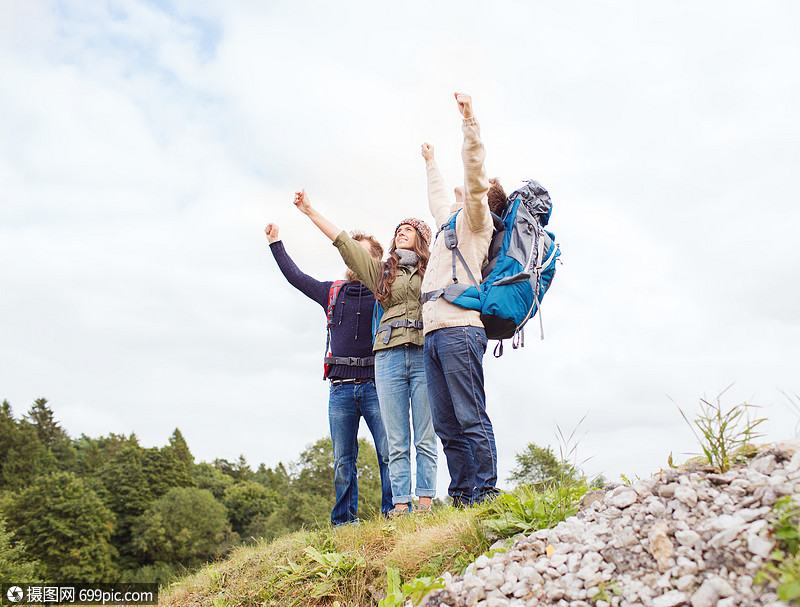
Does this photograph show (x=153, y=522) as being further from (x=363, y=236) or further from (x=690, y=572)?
(x=690, y=572)

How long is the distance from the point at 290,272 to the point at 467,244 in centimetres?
256

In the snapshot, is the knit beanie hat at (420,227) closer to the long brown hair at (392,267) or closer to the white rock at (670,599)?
the long brown hair at (392,267)

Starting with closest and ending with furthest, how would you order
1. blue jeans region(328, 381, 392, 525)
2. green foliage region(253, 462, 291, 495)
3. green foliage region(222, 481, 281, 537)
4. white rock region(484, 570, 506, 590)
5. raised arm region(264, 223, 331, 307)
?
1. white rock region(484, 570, 506, 590)
2. blue jeans region(328, 381, 392, 525)
3. raised arm region(264, 223, 331, 307)
4. green foliage region(222, 481, 281, 537)
5. green foliage region(253, 462, 291, 495)

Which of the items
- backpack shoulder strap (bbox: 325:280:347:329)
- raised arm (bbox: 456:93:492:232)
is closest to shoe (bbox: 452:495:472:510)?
raised arm (bbox: 456:93:492:232)

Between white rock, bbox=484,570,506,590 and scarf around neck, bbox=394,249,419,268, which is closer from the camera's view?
white rock, bbox=484,570,506,590

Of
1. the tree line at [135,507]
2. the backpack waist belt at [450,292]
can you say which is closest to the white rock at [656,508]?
the backpack waist belt at [450,292]

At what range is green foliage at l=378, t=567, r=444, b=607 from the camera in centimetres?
317

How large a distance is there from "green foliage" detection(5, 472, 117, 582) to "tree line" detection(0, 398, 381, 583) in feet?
0.22

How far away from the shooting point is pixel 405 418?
5293mm

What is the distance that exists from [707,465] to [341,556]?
9.16 feet

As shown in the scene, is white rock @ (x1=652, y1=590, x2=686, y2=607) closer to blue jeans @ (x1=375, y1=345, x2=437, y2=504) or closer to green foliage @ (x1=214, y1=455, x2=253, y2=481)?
blue jeans @ (x1=375, y1=345, x2=437, y2=504)

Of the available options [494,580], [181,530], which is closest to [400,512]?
[494,580]

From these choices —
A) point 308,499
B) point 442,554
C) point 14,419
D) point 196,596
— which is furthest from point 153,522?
point 442,554

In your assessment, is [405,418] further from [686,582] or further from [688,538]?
[686,582]
